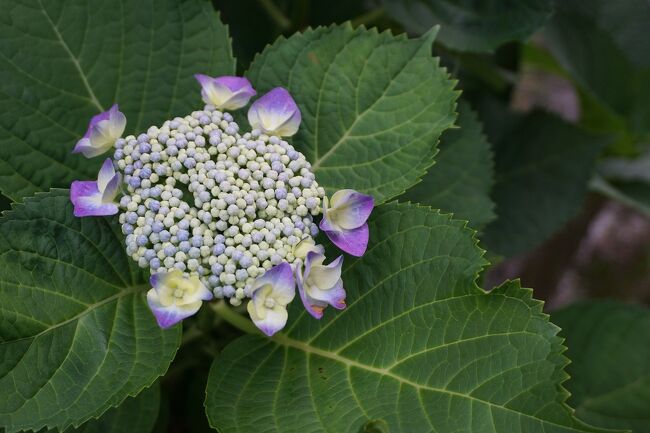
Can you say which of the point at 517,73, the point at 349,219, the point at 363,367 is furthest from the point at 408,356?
the point at 517,73

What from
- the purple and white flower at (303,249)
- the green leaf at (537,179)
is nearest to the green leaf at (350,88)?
the purple and white flower at (303,249)

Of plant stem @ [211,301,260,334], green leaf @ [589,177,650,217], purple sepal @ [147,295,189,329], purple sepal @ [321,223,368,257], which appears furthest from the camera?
green leaf @ [589,177,650,217]

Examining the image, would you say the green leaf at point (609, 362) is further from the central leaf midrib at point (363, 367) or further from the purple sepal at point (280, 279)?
the purple sepal at point (280, 279)

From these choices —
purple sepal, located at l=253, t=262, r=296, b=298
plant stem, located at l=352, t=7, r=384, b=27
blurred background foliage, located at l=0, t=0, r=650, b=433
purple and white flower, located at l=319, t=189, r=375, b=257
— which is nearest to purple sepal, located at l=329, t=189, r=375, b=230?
purple and white flower, located at l=319, t=189, r=375, b=257

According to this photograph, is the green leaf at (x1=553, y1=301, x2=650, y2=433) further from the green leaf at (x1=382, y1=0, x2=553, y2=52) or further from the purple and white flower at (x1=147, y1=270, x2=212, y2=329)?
the purple and white flower at (x1=147, y1=270, x2=212, y2=329)

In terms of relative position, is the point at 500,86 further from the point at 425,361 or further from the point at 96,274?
the point at 96,274
